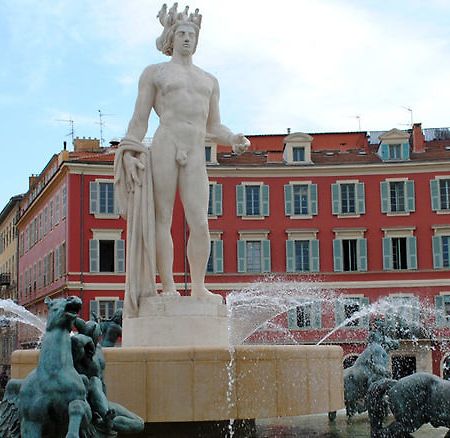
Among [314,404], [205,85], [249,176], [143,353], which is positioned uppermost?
[249,176]

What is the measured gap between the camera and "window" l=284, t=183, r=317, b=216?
4538 cm

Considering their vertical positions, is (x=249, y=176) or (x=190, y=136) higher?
(x=249, y=176)

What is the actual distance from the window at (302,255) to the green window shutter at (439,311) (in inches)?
253

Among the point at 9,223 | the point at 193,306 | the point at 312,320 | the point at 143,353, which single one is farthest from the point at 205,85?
the point at 9,223

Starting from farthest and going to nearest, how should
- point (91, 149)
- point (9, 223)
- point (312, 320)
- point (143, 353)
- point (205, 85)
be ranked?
point (9, 223) → point (91, 149) → point (312, 320) → point (205, 85) → point (143, 353)

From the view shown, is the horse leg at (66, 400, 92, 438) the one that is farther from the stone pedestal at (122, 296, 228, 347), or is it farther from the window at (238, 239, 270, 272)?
the window at (238, 239, 270, 272)

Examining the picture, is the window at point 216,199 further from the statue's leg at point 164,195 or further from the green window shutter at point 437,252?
the statue's leg at point 164,195

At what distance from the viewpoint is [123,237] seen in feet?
146

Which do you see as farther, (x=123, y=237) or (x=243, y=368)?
(x=123, y=237)

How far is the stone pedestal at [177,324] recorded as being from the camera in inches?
381

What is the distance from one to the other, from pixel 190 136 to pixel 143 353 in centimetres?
309

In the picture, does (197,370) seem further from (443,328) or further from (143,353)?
(443,328)

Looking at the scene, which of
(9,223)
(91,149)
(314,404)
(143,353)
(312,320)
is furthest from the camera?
(9,223)

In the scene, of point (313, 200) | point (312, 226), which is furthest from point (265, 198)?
point (312, 226)
